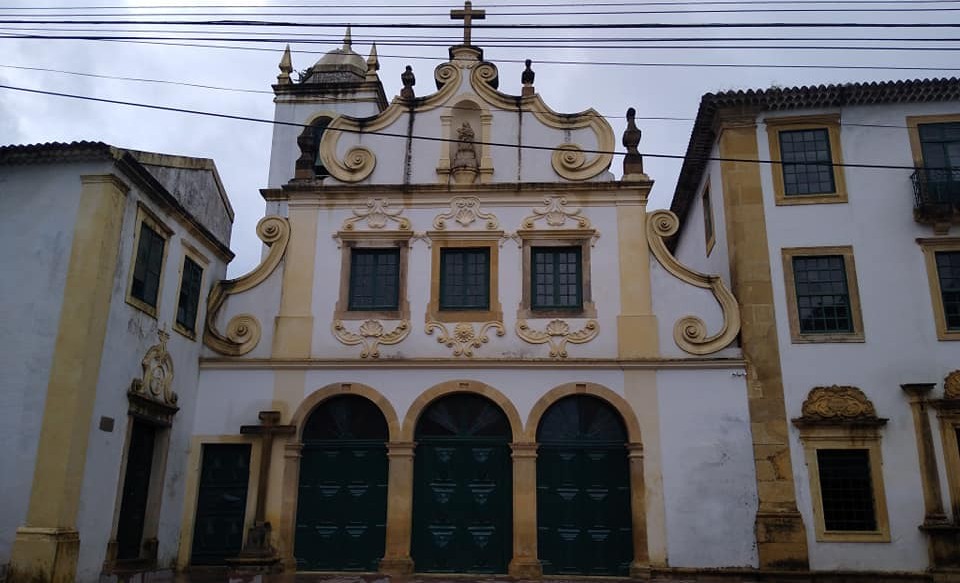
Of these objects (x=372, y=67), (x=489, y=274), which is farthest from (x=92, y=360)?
(x=372, y=67)

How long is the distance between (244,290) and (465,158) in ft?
17.2

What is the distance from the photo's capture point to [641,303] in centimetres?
1620

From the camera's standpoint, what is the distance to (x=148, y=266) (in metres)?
14.6

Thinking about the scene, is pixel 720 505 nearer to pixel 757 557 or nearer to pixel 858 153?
pixel 757 557

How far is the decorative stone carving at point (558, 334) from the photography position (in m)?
16.0

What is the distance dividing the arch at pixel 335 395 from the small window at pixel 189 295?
2.64m

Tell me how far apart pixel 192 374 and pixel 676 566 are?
9.63 metres

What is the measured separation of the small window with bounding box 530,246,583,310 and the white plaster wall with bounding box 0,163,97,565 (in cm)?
807

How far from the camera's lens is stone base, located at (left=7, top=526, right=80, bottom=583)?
1158cm

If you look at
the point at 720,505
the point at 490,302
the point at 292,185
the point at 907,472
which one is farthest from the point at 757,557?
the point at 292,185

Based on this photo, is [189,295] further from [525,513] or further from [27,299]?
[525,513]

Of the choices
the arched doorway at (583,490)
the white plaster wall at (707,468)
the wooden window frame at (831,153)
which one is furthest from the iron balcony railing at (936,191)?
the arched doorway at (583,490)

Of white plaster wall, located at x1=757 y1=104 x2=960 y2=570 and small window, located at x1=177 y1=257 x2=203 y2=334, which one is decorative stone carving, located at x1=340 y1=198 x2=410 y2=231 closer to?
small window, located at x1=177 y1=257 x2=203 y2=334

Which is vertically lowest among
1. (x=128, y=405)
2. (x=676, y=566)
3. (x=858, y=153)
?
(x=676, y=566)
